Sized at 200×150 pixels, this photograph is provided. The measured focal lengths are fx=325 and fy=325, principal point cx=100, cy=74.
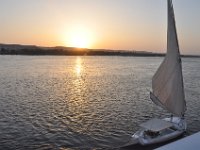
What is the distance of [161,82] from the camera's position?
1501 inches

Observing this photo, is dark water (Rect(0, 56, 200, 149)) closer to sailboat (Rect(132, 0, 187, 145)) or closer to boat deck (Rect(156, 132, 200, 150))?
sailboat (Rect(132, 0, 187, 145))

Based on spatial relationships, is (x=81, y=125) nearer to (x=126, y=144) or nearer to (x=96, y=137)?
(x=96, y=137)

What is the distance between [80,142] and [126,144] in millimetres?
5269

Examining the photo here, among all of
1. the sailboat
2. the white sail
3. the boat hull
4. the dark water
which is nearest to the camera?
the boat hull

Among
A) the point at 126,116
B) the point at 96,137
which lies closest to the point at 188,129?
the point at 126,116

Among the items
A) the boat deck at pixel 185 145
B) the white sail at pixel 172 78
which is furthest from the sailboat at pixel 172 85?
the boat deck at pixel 185 145

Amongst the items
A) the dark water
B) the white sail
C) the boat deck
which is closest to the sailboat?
the white sail

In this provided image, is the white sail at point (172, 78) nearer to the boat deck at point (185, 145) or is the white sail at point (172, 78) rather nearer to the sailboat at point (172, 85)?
the sailboat at point (172, 85)

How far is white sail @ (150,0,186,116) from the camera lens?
3634 cm

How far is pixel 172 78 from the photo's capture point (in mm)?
36969

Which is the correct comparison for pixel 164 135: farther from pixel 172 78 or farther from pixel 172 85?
pixel 172 78

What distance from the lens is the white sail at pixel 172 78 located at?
3634cm

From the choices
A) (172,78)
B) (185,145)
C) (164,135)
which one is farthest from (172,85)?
(185,145)

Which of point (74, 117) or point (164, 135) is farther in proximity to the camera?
point (74, 117)
